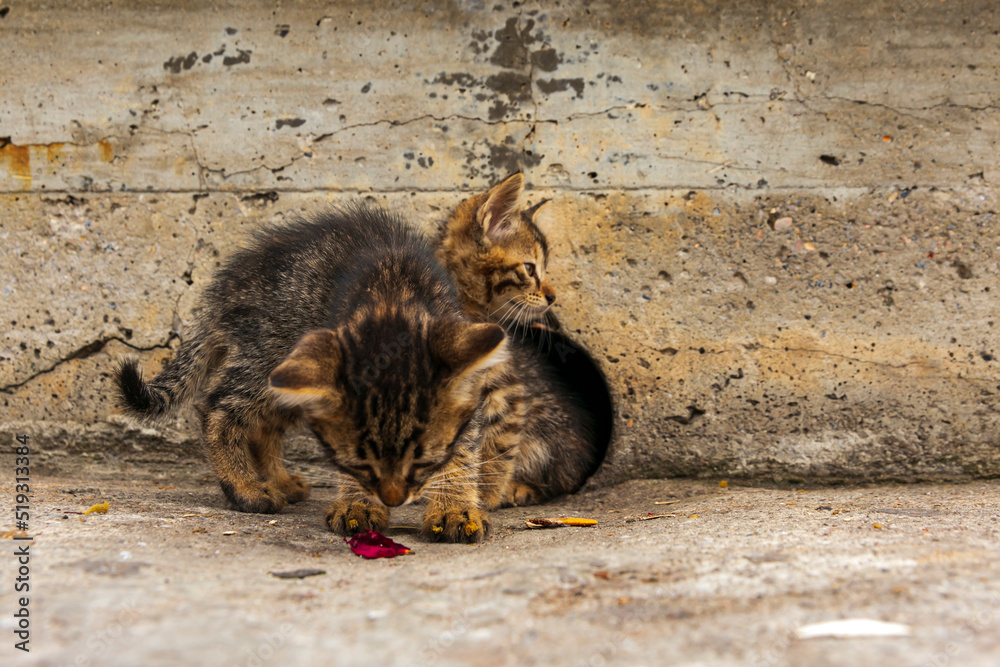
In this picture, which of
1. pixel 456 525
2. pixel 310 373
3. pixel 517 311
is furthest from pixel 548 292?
pixel 310 373

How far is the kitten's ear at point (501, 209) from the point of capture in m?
3.90

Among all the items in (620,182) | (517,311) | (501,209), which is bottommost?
(517,311)

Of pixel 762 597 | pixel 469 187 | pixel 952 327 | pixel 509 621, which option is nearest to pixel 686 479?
pixel 952 327

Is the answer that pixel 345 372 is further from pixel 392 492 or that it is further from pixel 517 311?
pixel 517 311

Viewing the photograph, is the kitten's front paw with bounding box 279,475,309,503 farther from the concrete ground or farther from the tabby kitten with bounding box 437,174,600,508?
the tabby kitten with bounding box 437,174,600,508

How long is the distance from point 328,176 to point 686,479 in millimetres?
2674

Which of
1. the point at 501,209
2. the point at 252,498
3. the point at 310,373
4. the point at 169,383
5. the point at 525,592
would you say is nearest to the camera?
the point at 525,592

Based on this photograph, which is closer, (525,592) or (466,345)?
(525,592)

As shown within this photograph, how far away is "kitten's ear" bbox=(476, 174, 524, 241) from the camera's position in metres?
3.90

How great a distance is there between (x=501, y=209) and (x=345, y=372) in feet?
5.60

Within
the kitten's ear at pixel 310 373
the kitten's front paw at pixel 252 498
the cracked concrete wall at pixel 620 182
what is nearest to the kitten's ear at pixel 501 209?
the cracked concrete wall at pixel 620 182

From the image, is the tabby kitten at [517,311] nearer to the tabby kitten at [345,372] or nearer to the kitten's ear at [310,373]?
the tabby kitten at [345,372]

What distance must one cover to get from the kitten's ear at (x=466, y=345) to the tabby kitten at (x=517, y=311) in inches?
44.4

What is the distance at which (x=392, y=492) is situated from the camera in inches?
105
